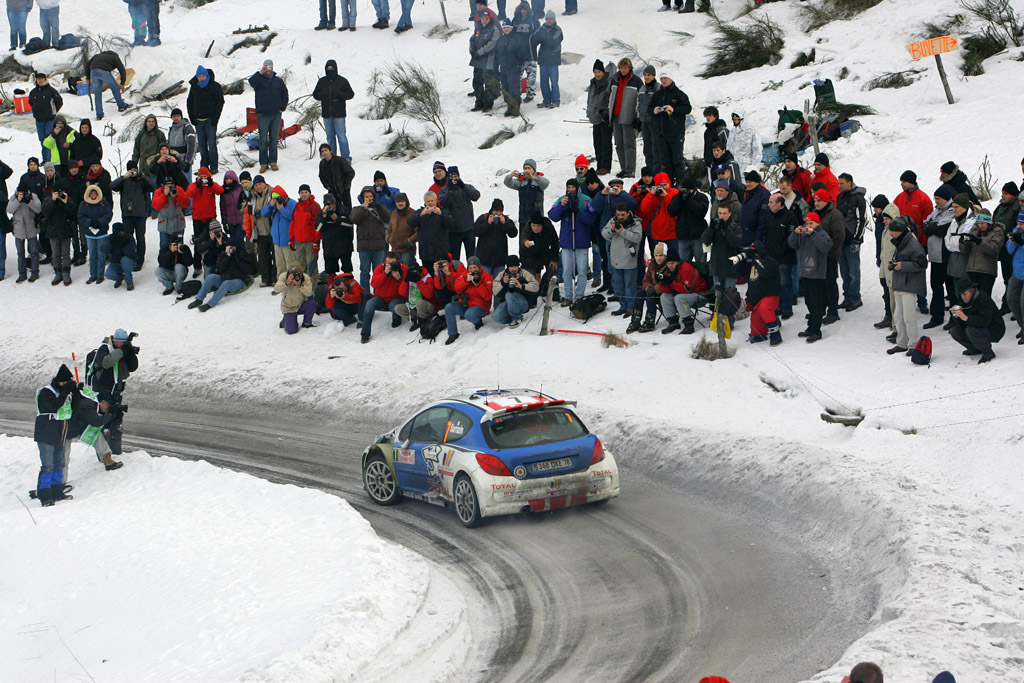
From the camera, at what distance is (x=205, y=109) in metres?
27.6

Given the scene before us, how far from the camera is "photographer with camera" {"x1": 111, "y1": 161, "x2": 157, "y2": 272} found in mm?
25141

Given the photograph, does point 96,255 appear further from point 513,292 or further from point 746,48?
point 746,48

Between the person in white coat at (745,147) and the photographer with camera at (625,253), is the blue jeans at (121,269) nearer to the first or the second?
the photographer with camera at (625,253)

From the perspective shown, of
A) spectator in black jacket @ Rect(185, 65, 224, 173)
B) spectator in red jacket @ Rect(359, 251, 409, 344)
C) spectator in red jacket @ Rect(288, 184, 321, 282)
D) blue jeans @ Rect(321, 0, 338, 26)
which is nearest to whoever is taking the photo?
spectator in red jacket @ Rect(359, 251, 409, 344)

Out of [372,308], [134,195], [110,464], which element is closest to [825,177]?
[372,308]

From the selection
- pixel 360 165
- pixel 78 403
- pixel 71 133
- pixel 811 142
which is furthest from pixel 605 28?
pixel 78 403

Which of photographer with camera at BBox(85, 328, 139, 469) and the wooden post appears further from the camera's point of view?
the wooden post

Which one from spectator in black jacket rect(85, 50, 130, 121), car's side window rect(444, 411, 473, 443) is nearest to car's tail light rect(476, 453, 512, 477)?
car's side window rect(444, 411, 473, 443)

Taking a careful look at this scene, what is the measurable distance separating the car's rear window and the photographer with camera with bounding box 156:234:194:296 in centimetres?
1355

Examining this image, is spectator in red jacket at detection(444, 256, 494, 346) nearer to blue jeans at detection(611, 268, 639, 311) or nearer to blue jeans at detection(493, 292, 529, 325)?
blue jeans at detection(493, 292, 529, 325)

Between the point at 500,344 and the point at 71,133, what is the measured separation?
13.4 m

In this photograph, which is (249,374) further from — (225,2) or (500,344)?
(225,2)

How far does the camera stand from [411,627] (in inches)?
416

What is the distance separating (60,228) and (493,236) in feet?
35.8
